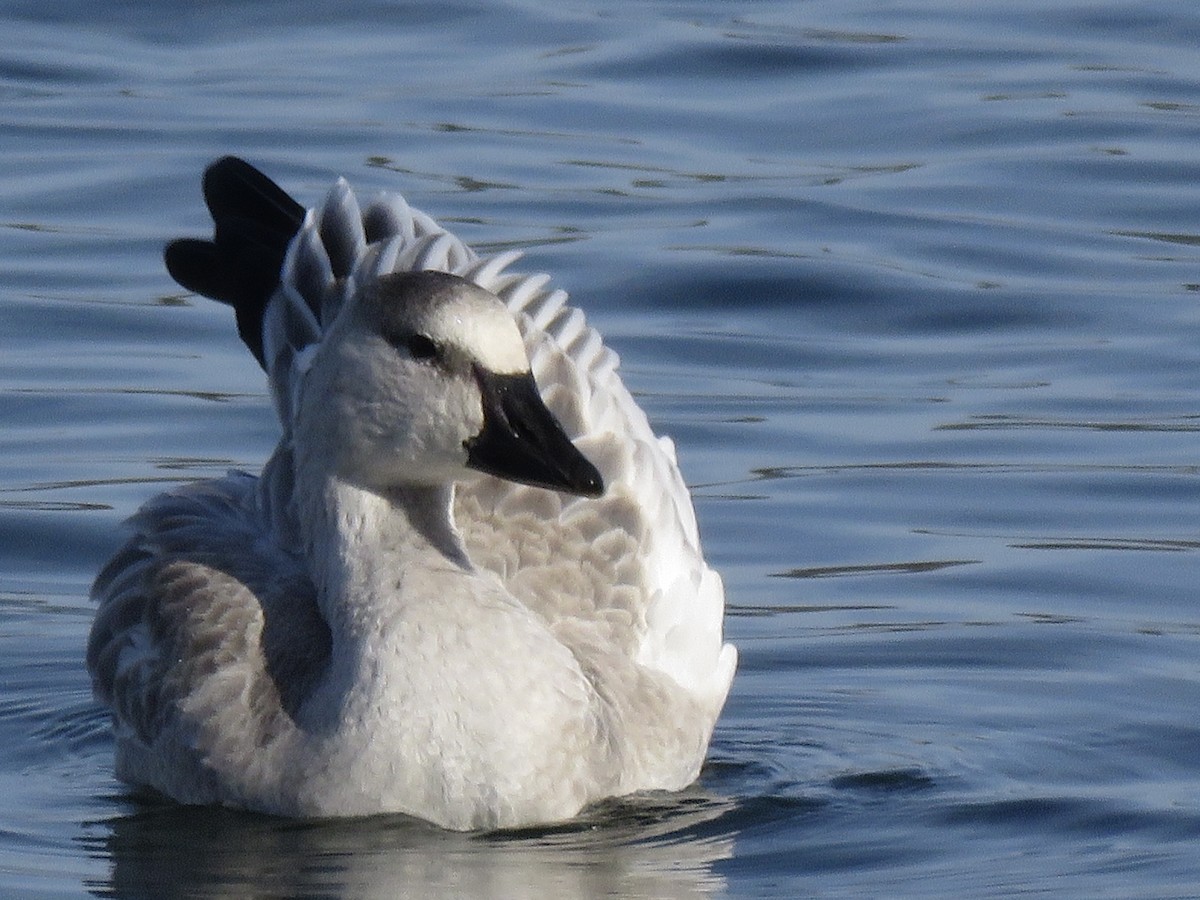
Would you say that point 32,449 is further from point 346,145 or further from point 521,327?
point 346,145

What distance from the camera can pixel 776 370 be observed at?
1261cm

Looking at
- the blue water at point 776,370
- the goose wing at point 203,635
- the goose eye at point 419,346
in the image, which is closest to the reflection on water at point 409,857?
the blue water at point 776,370

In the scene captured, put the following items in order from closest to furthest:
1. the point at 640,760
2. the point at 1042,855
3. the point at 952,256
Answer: the point at 1042,855 → the point at 640,760 → the point at 952,256

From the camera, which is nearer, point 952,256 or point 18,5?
point 952,256

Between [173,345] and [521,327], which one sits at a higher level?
[521,327]

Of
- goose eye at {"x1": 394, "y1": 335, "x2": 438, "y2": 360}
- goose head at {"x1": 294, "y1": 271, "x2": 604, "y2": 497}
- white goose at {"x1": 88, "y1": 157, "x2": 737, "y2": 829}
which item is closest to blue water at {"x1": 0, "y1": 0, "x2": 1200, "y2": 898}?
white goose at {"x1": 88, "y1": 157, "x2": 737, "y2": 829}

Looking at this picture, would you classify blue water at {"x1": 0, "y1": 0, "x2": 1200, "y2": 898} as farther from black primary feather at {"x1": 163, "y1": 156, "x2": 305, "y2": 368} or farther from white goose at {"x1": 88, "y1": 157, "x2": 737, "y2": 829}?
black primary feather at {"x1": 163, "y1": 156, "x2": 305, "y2": 368}

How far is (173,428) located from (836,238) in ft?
13.5

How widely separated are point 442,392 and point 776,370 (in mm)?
5377

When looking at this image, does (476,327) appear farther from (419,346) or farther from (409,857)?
(409,857)

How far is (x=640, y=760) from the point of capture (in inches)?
309

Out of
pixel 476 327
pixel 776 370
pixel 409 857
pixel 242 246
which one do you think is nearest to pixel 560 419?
pixel 242 246

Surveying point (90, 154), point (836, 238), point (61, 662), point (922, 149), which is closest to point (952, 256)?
point (836, 238)

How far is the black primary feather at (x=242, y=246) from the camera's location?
9195 millimetres
